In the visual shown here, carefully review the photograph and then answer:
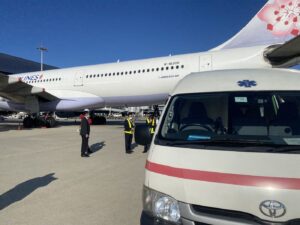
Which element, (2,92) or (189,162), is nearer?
(189,162)

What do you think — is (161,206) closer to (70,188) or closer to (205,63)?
(70,188)

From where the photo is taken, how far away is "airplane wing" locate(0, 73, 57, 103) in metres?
18.3

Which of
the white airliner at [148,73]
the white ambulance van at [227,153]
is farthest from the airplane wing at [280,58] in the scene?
the white ambulance van at [227,153]

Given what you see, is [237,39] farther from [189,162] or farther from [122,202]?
[189,162]

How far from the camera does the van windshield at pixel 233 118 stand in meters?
3.18

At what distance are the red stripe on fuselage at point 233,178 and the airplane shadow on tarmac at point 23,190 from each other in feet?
10.9

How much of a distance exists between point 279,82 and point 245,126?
70 cm

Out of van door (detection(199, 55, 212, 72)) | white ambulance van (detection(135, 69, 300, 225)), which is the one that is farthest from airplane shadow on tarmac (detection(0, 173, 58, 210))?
van door (detection(199, 55, 212, 72))

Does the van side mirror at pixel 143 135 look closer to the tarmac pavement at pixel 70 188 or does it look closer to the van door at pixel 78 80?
the tarmac pavement at pixel 70 188

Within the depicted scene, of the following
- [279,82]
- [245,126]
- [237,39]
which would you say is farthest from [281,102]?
[237,39]

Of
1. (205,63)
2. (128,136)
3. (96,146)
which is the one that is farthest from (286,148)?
(205,63)

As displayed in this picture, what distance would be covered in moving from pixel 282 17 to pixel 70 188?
1365 cm

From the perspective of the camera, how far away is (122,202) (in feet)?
→ 16.9

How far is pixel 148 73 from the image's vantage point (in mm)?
17625
